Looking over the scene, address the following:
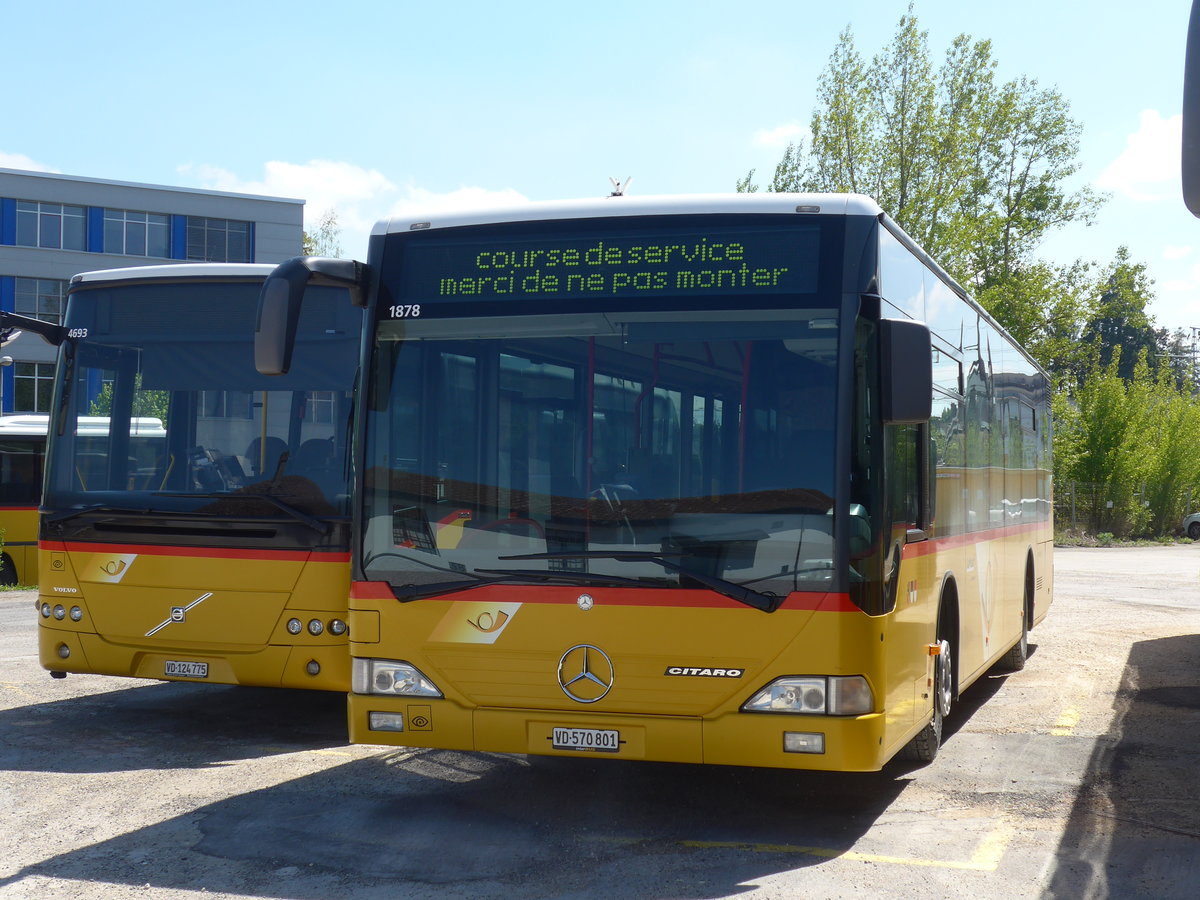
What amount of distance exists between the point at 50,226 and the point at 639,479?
177 ft

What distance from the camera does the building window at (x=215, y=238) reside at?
2235 inches

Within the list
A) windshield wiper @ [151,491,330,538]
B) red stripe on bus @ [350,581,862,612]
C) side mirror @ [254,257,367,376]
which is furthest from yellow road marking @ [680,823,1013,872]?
windshield wiper @ [151,491,330,538]

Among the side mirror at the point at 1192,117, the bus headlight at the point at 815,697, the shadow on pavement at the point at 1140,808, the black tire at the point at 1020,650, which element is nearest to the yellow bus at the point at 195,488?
the bus headlight at the point at 815,697

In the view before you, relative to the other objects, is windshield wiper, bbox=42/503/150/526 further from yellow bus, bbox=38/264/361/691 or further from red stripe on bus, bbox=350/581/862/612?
red stripe on bus, bbox=350/581/862/612

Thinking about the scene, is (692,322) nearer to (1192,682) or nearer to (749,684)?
(749,684)

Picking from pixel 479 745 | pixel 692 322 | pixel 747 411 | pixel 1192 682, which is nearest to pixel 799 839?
pixel 479 745

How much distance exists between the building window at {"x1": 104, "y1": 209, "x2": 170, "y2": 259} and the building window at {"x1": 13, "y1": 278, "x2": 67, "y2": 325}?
2.68 meters

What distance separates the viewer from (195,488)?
880cm

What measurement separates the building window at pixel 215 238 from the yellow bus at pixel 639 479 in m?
52.5

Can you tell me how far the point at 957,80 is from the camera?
141 ft

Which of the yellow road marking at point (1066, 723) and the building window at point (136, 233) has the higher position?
the building window at point (136, 233)

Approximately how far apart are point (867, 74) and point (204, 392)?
1438 inches

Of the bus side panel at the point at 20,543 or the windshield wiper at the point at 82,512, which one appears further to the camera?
the bus side panel at the point at 20,543

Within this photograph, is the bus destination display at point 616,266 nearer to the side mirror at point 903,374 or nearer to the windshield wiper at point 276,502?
the side mirror at point 903,374
